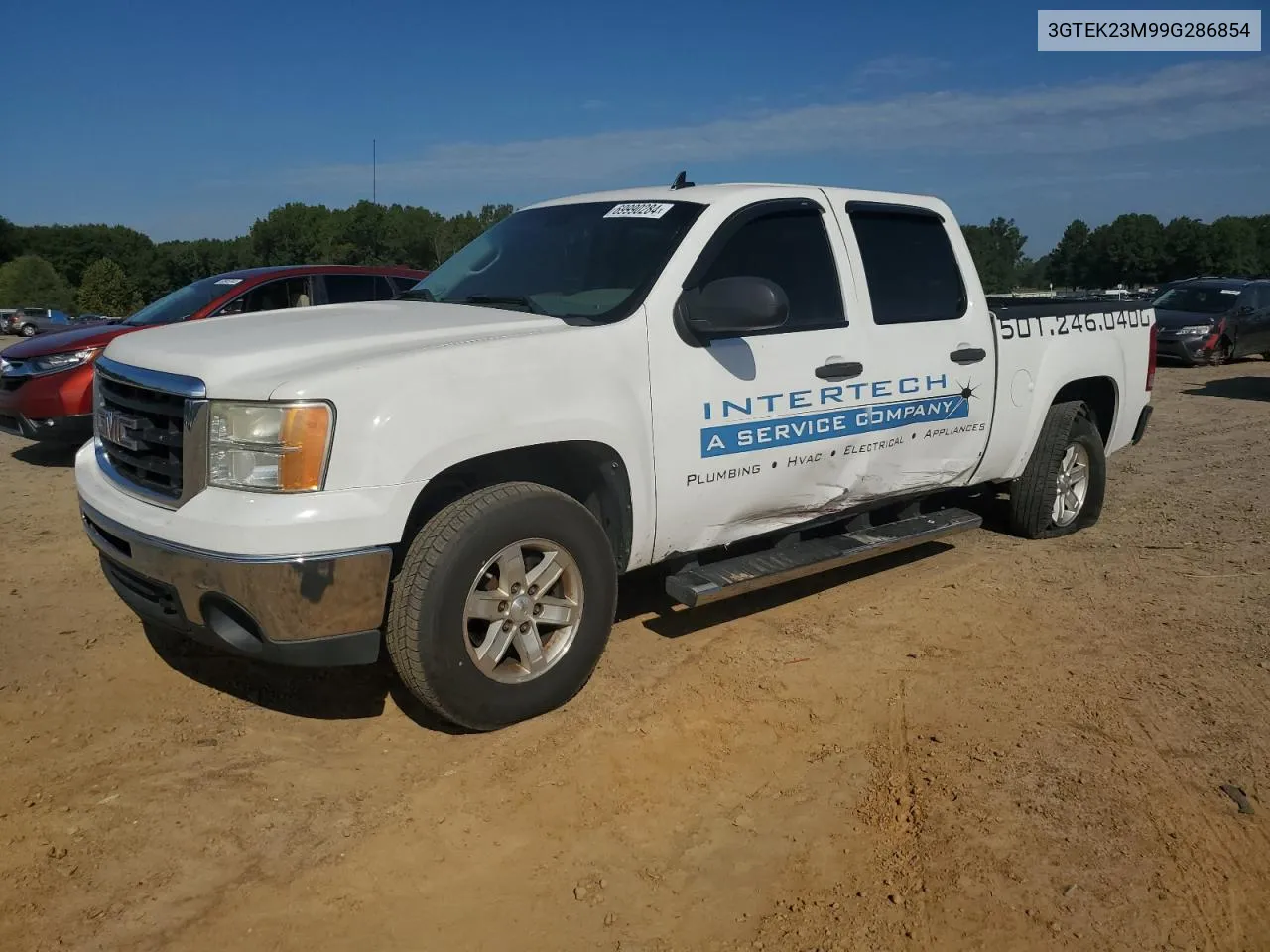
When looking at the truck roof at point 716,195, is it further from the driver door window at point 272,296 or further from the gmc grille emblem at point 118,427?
the driver door window at point 272,296

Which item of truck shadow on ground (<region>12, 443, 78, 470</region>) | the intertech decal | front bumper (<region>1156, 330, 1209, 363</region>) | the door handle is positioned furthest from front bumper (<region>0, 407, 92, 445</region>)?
front bumper (<region>1156, 330, 1209, 363</region>)

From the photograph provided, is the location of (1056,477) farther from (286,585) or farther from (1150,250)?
(1150,250)

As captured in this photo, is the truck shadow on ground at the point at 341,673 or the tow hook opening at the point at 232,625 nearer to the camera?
the tow hook opening at the point at 232,625

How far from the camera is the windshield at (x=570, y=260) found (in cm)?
407

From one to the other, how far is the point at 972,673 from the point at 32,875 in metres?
3.45

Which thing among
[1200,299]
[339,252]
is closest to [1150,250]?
[339,252]

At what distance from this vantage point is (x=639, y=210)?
4.41 metres

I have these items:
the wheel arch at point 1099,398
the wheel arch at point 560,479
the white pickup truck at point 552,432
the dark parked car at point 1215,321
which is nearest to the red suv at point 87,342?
the white pickup truck at point 552,432

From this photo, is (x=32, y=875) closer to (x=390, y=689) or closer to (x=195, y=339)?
(x=390, y=689)

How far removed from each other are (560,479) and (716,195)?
1.46 m

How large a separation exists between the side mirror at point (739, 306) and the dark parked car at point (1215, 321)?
1607cm

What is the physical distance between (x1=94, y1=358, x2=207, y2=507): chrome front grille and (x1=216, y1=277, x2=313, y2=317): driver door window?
5.24m

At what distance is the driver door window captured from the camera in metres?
8.72

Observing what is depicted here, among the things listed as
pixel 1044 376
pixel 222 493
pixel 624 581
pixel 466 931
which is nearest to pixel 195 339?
pixel 222 493
